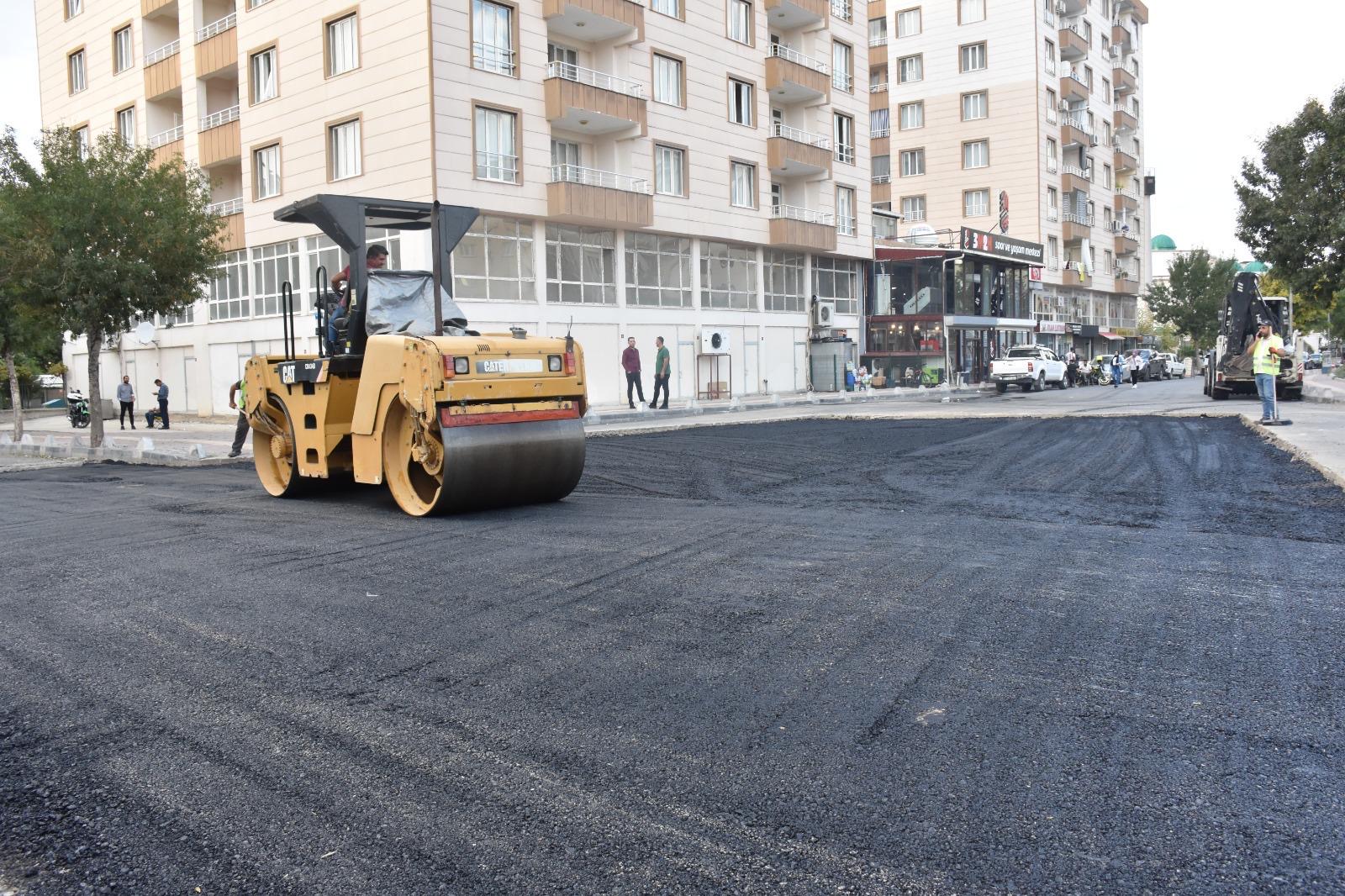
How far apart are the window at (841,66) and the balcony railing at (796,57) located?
4.65 feet

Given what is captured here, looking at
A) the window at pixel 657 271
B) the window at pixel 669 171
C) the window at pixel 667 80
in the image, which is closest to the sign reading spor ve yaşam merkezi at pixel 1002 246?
the window at pixel 657 271

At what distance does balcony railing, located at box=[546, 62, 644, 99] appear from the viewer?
32.5 meters

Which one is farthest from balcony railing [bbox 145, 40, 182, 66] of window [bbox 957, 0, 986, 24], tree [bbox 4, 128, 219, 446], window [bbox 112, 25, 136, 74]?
window [bbox 957, 0, 986, 24]

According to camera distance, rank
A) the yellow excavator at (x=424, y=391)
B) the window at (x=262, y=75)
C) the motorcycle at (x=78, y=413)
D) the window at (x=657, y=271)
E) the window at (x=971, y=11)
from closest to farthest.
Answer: the yellow excavator at (x=424, y=391), the motorcycle at (x=78, y=413), the window at (x=262, y=75), the window at (x=657, y=271), the window at (x=971, y=11)

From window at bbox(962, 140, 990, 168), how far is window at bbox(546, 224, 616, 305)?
121ft

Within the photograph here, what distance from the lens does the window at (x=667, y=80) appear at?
35969mm

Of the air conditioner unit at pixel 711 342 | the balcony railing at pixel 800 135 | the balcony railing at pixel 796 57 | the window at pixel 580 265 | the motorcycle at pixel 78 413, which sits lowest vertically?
the motorcycle at pixel 78 413

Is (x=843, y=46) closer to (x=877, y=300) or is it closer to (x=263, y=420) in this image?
(x=877, y=300)

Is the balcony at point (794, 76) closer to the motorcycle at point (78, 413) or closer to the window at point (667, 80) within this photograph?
the window at point (667, 80)

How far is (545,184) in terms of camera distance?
3183cm

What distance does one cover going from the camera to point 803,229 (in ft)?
137

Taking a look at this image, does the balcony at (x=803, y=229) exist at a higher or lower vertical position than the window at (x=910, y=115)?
lower

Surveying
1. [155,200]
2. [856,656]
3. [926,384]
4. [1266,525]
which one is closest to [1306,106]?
[926,384]

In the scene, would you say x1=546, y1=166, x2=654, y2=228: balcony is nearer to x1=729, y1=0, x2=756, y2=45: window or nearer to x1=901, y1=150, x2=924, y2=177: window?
x1=729, y1=0, x2=756, y2=45: window
